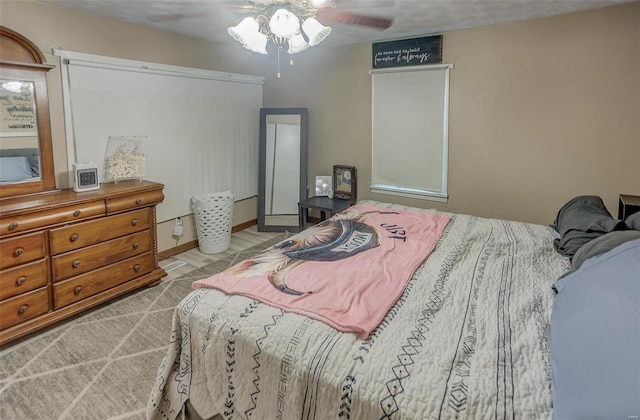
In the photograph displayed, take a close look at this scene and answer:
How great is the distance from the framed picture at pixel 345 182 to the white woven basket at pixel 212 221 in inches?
49.9

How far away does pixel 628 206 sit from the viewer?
8.73ft

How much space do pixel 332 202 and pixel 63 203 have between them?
2589 millimetres

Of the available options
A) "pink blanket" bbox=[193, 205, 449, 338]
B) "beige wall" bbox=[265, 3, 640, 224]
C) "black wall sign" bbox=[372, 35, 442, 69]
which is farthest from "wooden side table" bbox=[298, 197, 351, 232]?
"black wall sign" bbox=[372, 35, 442, 69]

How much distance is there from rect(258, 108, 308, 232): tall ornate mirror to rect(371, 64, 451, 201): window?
930 millimetres

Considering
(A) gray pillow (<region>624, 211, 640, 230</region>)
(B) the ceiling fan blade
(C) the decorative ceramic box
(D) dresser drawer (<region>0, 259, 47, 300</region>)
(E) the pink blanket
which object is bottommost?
(D) dresser drawer (<region>0, 259, 47, 300</region>)

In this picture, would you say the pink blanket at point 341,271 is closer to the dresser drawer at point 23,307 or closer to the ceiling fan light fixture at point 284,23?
the ceiling fan light fixture at point 284,23

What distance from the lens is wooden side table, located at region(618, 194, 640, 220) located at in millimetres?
2651

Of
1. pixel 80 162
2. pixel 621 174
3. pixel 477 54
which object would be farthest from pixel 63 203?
pixel 621 174

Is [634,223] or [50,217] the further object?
[50,217]

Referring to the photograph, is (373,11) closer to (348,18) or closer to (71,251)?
(348,18)

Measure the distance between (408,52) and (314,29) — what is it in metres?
1.96

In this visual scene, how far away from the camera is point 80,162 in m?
2.99

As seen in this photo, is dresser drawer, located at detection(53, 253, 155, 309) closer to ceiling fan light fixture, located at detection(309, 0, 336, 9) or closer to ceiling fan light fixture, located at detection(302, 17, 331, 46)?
ceiling fan light fixture, located at detection(302, 17, 331, 46)

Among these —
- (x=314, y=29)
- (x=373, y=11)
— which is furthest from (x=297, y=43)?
(x=373, y=11)
